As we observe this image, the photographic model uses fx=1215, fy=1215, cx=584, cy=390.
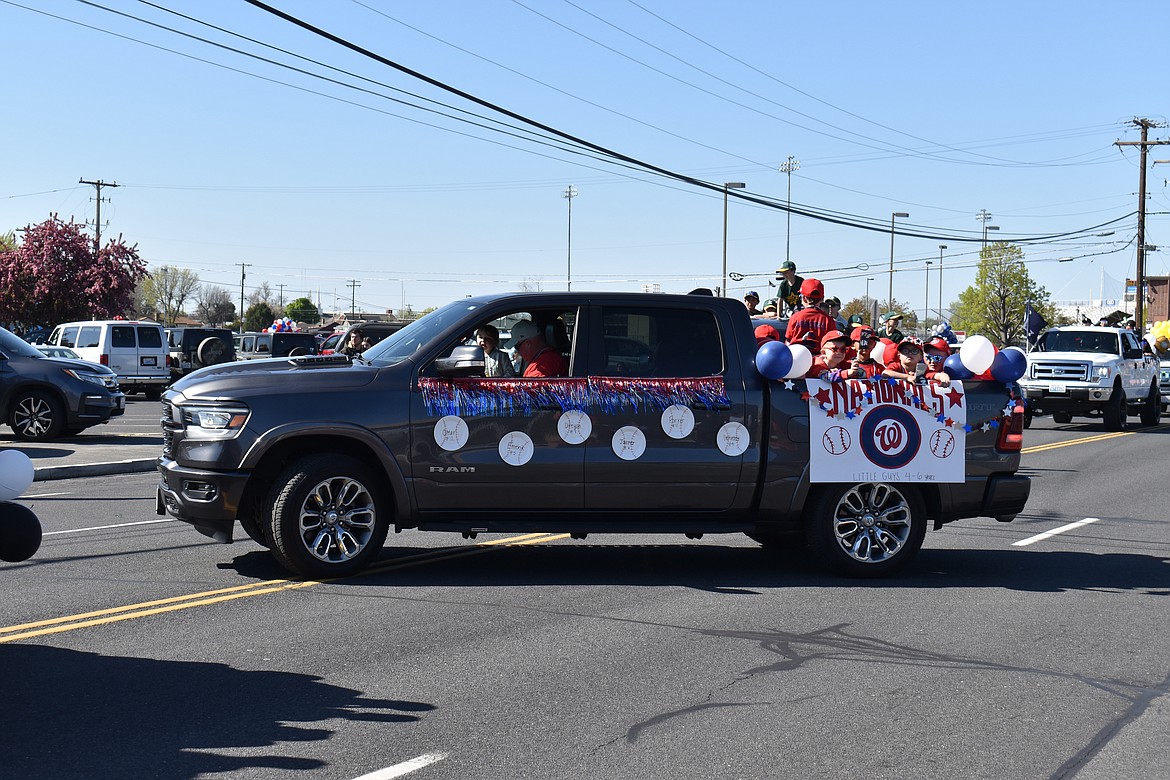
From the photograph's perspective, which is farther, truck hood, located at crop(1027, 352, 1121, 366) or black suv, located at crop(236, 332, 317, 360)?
black suv, located at crop(236, 332, 317, 360)

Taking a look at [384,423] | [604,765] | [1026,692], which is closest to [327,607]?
[384,423]

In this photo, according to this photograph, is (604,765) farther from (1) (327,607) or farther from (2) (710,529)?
(2) (710,529)

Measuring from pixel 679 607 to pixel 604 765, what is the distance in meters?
3.08

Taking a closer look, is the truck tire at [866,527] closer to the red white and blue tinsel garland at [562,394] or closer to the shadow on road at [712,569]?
the shadow on road at [712,569]

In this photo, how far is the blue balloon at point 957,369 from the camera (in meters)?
9.38

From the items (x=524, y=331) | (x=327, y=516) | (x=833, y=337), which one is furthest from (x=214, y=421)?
(x=833, y=337)

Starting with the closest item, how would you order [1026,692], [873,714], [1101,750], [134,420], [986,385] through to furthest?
[1101,750], [873,714], [1026,692], [986,385], [134,420]

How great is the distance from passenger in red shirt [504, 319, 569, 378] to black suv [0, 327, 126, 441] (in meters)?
12.6

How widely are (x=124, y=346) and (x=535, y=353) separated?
2610 cm

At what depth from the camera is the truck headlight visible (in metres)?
8.09

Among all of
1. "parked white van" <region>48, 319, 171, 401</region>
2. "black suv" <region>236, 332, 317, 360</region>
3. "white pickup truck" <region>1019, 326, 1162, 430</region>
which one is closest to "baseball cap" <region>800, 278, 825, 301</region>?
"white pickup truck" <region>1019, 326, 1162, 430</region>

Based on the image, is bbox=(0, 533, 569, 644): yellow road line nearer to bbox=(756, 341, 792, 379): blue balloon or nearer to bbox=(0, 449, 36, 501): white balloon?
bbox=(0, 449, 36, 501): white balloon

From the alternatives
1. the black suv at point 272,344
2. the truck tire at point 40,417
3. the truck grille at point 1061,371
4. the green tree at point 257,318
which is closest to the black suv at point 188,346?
the black suv at point 272,344

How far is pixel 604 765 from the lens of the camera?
4.85 m
